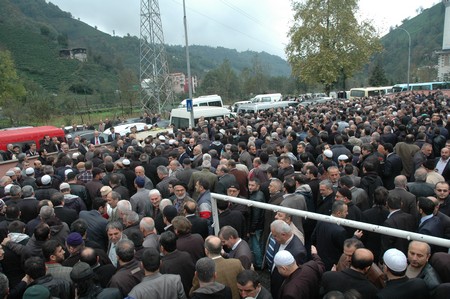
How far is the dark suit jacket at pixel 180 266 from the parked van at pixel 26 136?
12730 mm

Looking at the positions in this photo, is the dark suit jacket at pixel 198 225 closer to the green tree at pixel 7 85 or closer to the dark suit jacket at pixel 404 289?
the dark suit jacket at pixel 404 289

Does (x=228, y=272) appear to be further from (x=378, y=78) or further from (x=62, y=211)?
(x=378, y=78)

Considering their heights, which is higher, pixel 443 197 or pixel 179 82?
pixel 179 82

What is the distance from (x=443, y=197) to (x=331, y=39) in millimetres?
31950

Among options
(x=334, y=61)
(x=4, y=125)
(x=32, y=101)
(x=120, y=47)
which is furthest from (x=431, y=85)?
(x=120, y=47)

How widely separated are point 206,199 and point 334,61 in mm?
31570

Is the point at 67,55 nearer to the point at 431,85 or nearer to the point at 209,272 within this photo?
the point at 431,85

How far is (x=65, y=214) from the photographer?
5844mm

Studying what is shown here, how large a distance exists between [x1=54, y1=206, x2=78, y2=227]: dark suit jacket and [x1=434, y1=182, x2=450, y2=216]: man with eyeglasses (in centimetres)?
556

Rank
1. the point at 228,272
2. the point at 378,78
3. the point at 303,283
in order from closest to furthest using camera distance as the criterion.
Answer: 1. the point at 303,283
2. the point at 228,272
3. the point at 378,78

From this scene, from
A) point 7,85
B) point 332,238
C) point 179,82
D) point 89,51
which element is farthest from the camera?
point 89,51

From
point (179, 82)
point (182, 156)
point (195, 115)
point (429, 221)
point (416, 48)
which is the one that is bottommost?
point (429, 221)

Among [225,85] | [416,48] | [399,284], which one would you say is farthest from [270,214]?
[416,48]

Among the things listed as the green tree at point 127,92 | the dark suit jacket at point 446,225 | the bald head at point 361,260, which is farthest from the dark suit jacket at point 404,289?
the green tree at point 127,92
